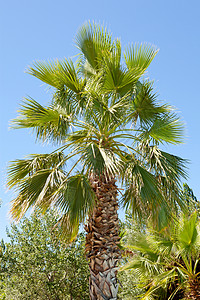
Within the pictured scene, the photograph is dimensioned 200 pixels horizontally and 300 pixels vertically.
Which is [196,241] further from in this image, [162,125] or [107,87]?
[107,87]

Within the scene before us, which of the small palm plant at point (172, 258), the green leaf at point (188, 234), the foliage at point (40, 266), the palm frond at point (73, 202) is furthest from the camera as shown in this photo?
the foliage at point (40, 266)

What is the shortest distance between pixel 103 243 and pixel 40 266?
722 centimetres

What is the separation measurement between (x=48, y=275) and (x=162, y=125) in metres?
8.67

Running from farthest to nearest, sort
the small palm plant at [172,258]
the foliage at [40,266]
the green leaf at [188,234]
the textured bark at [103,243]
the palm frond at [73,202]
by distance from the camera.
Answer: the foliage at [40,266] < the small palm plant at [172,258] < the green leaf at [188,234] < the textured bark at [103,243] < the palm frond at [73,202]

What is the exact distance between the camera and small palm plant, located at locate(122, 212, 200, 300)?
Result: 29.8ft

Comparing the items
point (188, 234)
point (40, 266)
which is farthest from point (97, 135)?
point (40, 266)

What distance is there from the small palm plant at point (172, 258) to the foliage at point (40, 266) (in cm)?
342

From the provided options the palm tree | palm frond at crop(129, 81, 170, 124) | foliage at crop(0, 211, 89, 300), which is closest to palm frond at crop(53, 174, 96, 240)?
the palm tree

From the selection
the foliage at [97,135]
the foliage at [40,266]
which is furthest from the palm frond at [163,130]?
the foliage at [40,266]

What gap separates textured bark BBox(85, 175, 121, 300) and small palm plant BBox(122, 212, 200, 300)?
248cm

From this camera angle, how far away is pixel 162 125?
7773 mm

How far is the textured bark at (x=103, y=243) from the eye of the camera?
21.7 feet

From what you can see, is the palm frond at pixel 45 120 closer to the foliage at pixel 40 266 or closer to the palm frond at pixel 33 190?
the palm frond at pixel 33 190

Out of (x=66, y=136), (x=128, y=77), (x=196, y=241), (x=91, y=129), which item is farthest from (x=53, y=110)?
(x=196, y=241)
